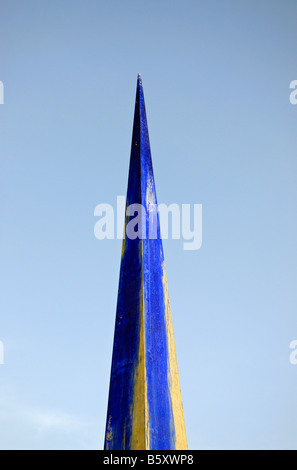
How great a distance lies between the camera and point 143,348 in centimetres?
521

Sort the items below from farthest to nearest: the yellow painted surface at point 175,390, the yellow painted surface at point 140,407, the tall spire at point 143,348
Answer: the yellow painted surface at point 175,390
the tall spire at point 143,348
the yellow painted surface at point 140,407

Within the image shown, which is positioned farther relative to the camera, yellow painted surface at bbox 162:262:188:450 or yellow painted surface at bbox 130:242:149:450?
yellow painted surface at bbox 162:262:188:450

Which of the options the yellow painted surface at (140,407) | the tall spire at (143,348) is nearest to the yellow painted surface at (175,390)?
the tall spire at (143,348)

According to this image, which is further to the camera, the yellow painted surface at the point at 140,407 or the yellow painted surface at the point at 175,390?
the yellow painted surface at the point at 175,390

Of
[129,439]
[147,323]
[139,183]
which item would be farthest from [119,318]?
[139,183]

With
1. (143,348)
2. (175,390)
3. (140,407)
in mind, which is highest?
(143,348)

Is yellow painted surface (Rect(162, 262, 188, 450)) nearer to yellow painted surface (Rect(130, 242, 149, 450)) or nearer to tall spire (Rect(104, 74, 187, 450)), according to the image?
tall spire (Rect(104, 74, 187, 450))

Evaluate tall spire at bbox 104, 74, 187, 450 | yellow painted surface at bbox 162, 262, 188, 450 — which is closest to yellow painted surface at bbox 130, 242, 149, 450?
tall spire at bbox 104, 74, 187, 450

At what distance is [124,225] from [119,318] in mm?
1256

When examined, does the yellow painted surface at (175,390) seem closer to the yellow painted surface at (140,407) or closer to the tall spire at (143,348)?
the tall spire at (143,348)

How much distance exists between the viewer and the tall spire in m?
4.89

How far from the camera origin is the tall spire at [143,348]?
4895mm

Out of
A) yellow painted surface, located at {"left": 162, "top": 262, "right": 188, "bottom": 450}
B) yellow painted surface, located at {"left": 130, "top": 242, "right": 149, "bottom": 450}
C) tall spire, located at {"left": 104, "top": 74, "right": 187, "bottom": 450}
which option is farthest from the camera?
yellow painted surface, located at {"left": 162, "top": 262, "right": 188, "bottom": 450}

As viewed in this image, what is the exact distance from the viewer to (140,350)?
17.1 feet
